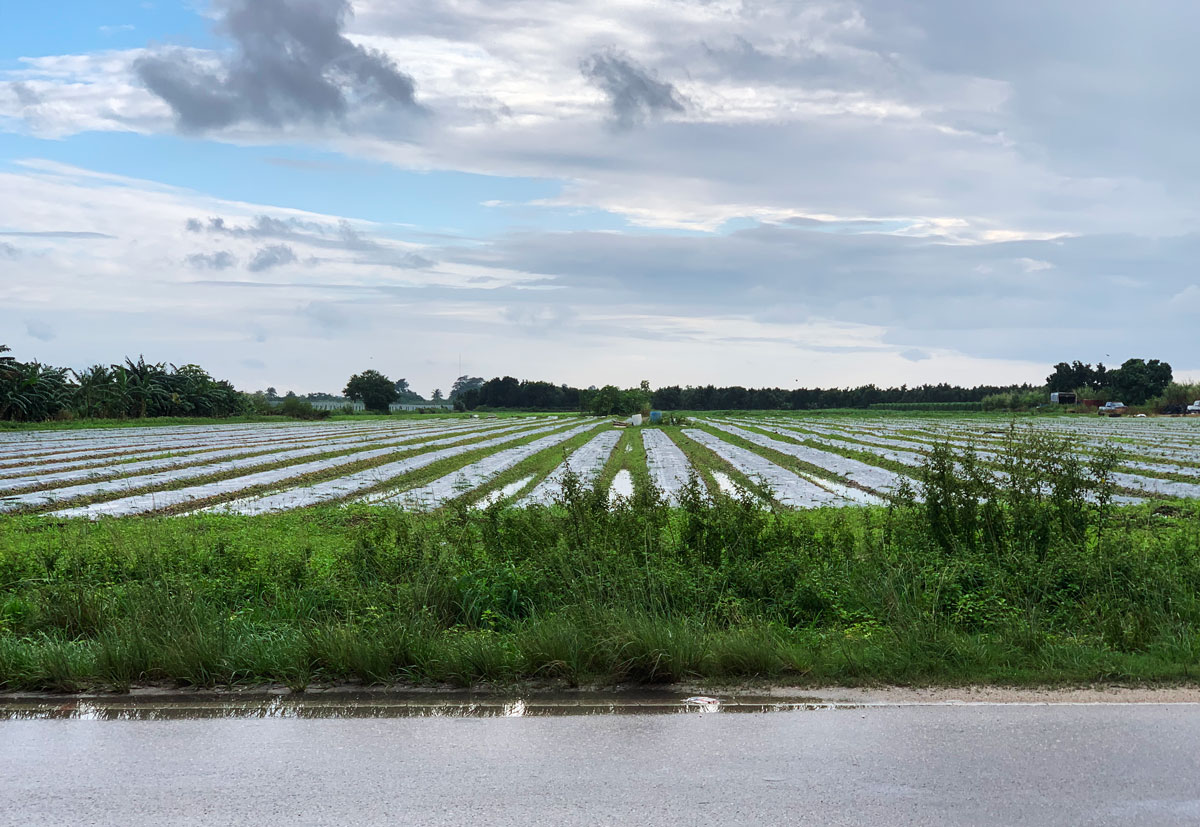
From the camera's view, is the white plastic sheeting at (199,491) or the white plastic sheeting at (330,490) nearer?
the white plastic sheeting at (199,491)

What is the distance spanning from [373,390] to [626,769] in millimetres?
112028

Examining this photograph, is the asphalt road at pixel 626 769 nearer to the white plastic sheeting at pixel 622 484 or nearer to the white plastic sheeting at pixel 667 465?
the white plastic sheeting at pixel 667 465

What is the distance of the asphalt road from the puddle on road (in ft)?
0.41

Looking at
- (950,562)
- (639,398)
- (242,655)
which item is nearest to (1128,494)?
(950,562)

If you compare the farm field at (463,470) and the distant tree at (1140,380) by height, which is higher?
the distant tree at (1140,380)

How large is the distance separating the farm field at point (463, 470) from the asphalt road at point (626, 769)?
4129mm

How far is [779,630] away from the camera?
6762mm

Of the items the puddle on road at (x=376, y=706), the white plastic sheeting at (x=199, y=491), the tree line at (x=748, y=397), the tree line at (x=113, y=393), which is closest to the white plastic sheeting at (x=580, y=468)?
the white plastic sheeting at (x=199, y=491)

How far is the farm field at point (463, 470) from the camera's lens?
16578mm

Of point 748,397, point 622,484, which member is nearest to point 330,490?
point 622,484

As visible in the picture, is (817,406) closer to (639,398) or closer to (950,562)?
(639,398)

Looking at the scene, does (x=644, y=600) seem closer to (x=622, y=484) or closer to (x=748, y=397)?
(x=622, y=484)

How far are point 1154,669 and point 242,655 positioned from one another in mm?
5877

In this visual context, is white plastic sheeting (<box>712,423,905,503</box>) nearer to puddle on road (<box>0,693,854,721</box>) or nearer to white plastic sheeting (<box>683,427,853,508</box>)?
white plastic sheeting (<box>683,427,853,508</box>)
